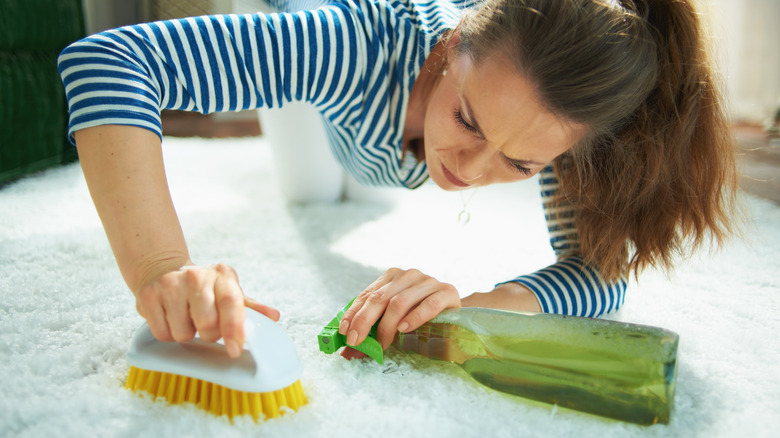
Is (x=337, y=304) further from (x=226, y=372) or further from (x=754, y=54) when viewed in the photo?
(x=754, y=54)

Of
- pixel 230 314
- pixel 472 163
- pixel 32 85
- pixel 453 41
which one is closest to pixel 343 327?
pixel 230 314

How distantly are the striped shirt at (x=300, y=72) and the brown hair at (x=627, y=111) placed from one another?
0.06 m

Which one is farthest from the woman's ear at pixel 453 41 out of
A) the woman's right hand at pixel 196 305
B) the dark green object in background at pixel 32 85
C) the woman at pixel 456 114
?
the dark green object in background at pixel 32 85

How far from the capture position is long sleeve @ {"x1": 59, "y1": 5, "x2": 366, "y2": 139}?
510 millimetres

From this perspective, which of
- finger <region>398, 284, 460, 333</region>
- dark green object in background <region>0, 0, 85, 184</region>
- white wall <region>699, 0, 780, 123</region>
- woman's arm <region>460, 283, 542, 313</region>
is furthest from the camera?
white wall <region>699, 0, 780, 123</region>

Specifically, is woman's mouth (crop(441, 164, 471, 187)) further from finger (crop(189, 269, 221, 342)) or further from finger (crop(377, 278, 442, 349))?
finger (crop(189, 269, 221, 342))

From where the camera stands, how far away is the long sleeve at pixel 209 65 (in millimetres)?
510

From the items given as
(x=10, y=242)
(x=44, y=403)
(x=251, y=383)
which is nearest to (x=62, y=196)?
(x=10, y=242)

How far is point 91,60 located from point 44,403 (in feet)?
0.92

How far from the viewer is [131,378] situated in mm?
452

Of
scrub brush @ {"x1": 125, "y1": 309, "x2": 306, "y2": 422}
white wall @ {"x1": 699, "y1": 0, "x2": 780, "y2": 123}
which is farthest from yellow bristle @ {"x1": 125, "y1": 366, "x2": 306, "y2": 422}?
white wall @ {"x1": 699, "y1": 0, "x2": 780, "y2": 123}

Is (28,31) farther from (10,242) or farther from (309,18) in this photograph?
(309,18)

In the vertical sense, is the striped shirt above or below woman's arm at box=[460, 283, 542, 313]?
above

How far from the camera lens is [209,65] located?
581 millimetres
